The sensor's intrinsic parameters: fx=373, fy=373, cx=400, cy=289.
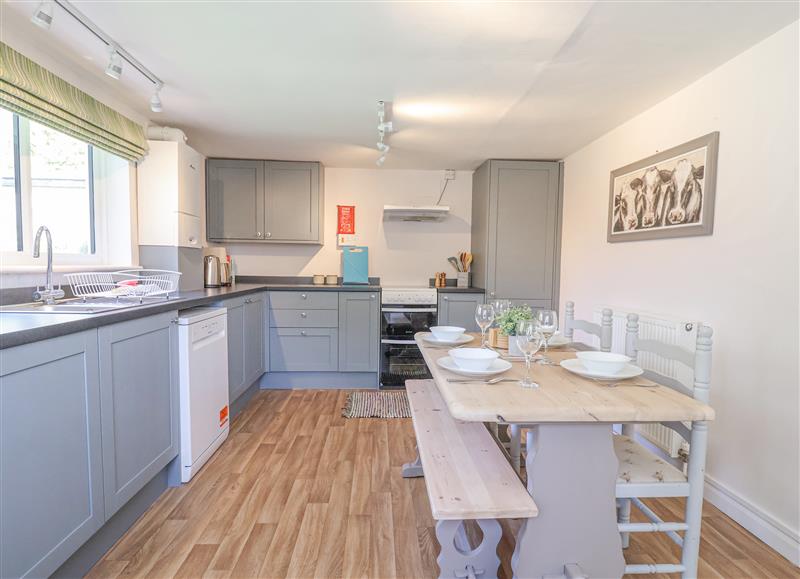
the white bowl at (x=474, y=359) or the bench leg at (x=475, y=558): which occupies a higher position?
the white bowl at (x=474, y=359)

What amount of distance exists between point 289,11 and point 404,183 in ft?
8.48

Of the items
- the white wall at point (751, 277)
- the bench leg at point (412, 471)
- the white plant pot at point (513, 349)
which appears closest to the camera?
the white wall at point (751, 277)

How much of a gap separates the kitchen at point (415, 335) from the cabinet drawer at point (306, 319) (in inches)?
14.8

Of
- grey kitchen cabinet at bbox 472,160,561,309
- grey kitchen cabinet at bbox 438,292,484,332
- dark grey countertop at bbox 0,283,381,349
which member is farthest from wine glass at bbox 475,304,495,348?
grey kitchen cabinet at bbox 472,160,561,309

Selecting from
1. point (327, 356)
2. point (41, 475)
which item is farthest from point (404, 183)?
point (41, 475)

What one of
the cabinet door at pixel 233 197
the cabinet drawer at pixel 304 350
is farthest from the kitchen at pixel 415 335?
the cabinet door at pixel 233 197

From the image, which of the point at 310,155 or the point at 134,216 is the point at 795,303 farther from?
the point at 134,216

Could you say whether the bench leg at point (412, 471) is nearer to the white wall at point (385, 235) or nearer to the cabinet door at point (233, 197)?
the white wall at point (385, 235)

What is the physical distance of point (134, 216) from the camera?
2.64 metres

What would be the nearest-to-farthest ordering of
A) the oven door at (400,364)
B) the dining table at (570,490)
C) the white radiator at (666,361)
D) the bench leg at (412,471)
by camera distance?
1. the dining table at (570,490)
2. the white radiator at (666,361)
3. the bench leg at (412,471)
4. the oven door at (400,364)

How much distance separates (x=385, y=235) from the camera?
160 inches

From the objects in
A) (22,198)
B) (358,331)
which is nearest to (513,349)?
(358,331)

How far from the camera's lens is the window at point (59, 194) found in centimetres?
184

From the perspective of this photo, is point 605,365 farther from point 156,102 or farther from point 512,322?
point 156,102
